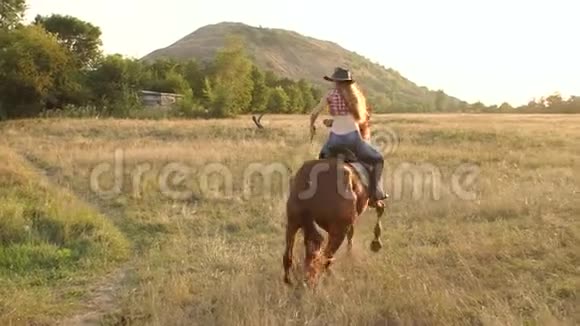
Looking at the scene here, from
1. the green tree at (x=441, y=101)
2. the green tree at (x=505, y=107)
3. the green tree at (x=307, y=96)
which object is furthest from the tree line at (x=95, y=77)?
the green tree at (x=441, y=101)

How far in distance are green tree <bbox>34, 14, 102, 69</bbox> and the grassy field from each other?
31.9m

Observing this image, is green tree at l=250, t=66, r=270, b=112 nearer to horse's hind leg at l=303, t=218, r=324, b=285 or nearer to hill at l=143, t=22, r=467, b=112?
horse's hind leg at l=303, t=218, r=324, b=285

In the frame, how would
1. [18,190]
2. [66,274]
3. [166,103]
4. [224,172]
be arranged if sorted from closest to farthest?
[66,274] → [18,190] → [224,172] → [166,103]

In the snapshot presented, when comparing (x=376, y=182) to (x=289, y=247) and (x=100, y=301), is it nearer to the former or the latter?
(x=289, y=247)

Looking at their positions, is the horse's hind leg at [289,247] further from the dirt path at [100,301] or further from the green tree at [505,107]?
the green tree at [505,107]

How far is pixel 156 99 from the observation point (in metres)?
50.1

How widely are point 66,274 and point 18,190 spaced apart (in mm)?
5176

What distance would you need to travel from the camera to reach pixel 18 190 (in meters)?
11.8

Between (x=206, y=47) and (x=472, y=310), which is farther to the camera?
(x=206, y=47)

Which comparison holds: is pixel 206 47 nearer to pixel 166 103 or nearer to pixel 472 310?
pixel 166 103

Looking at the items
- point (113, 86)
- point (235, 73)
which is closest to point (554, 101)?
point (235, 73)

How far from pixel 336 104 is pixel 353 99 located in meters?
0.20

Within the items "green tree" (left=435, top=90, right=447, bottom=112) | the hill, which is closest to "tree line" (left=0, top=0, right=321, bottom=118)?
"green tree" (left=435, top=90, right=447, bottom=112)

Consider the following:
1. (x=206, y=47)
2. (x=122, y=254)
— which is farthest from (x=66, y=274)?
(x=206, y=47)
